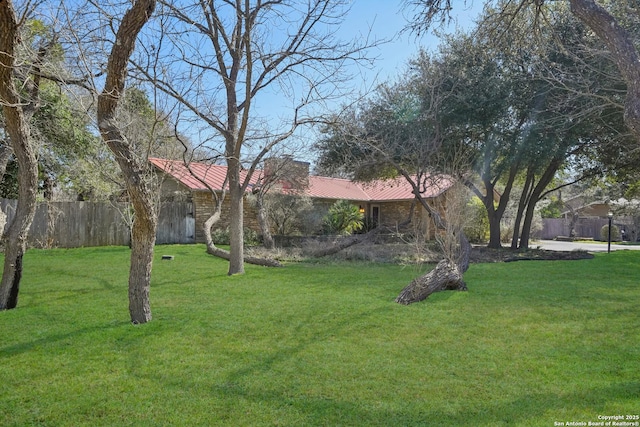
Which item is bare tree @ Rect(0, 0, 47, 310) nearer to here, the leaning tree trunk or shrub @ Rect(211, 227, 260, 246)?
the leaning tree trunk

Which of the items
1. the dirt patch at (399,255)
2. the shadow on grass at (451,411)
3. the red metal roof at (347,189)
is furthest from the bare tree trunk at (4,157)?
the red metal roof at (347,189)

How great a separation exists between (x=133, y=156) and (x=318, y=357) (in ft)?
9.20

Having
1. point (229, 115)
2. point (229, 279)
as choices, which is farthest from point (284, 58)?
point (229, 279)

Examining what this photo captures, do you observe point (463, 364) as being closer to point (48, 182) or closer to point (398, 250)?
point (398, 250)

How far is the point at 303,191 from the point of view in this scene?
1805 centimetres

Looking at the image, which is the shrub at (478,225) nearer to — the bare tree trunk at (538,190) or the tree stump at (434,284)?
the bare tree trunk at (538,190)

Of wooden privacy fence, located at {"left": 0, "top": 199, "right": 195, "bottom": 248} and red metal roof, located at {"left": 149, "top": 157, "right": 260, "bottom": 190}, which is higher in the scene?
red metal roof, located at {"left": 149, "top": 157, "right": 260, "bottom": 190}

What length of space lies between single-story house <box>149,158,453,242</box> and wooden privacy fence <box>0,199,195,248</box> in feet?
3.17

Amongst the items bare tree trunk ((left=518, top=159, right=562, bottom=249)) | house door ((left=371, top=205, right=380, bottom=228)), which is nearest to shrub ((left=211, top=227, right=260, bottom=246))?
house door ((left=371, top=205, right=380, bottom=228))

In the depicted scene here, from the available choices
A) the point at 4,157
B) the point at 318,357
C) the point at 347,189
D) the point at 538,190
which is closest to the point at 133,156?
the point at 318,357

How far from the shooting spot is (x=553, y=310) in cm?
613

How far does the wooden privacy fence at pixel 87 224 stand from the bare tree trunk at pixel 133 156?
31.1 feet

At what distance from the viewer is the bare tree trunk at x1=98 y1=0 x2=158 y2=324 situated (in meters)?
4.58

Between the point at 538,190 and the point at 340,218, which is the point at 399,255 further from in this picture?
the point at 538,190
